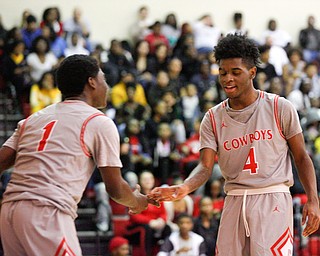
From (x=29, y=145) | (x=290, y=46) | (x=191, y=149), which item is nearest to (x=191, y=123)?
(x=191, y=149)

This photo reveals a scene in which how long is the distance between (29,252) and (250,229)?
1.80 m

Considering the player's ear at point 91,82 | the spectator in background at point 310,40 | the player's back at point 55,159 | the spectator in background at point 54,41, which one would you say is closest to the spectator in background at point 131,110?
the spectator in background at point 54,41

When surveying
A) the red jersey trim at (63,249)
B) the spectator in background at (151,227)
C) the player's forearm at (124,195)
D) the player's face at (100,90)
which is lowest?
the spectator in background at (151,227)

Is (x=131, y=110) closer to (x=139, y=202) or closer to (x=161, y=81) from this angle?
(x=161, y=81)

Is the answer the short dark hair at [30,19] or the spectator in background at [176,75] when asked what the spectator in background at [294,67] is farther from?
the short dark hair at [30,19]

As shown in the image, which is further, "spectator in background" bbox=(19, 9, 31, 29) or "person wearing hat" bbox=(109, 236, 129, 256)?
"spectator in background" bbox=(19, 9, 31, 29)

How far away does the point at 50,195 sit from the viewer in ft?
16.9

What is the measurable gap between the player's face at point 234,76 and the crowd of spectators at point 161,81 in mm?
5849

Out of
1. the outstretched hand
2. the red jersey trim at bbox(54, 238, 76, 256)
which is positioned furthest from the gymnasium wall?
the red jersey trim at bbox(54, 238, 76, 256)

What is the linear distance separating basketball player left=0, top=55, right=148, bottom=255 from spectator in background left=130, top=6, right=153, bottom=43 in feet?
41.7

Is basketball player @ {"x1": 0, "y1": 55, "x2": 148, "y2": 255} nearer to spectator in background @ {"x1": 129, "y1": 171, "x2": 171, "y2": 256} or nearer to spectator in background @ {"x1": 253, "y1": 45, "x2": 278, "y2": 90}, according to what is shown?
spectator in background @ {"x1": 129, "y1": 171, "x2": 171, "y2": 256}

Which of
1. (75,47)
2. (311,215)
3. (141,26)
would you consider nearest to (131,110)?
(75,47)

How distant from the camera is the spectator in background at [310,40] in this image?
19750 millimetres

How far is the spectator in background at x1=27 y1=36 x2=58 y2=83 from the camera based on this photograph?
15188 millimetres
